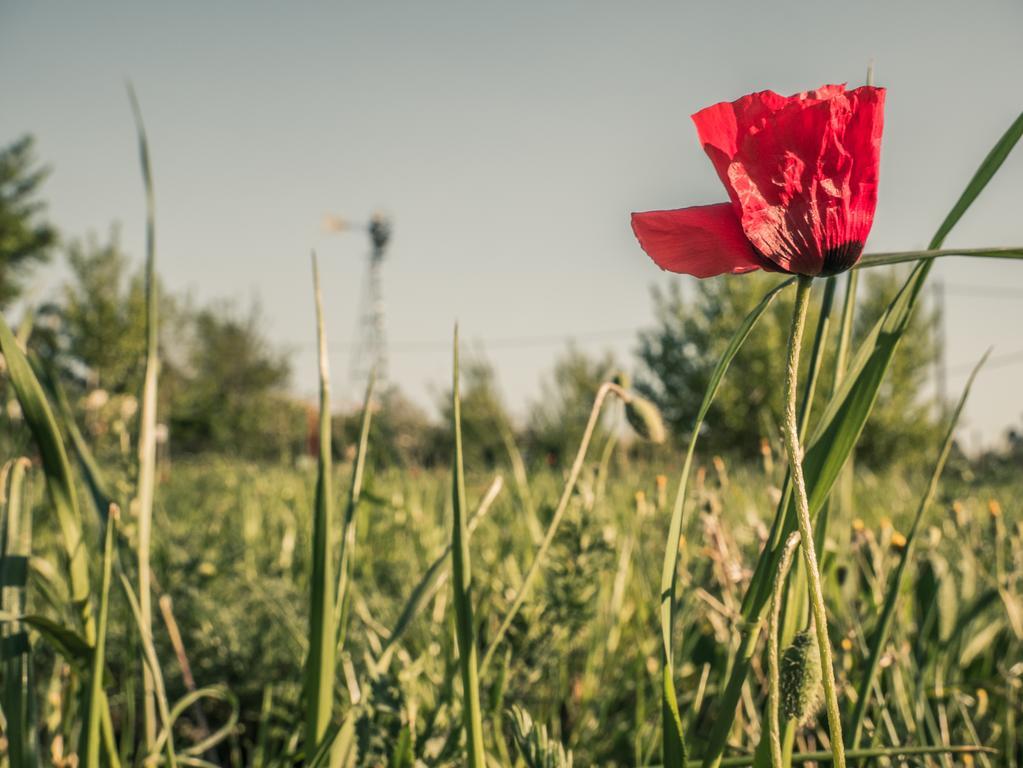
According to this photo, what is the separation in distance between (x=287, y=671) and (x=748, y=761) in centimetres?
95

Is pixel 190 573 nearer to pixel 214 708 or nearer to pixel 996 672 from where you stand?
pixel 214 708

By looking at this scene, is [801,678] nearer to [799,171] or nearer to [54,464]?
[799,171]

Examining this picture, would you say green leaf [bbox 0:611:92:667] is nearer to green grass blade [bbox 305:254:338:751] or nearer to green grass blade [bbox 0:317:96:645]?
green grass blade [bbox 0:317:96:645]

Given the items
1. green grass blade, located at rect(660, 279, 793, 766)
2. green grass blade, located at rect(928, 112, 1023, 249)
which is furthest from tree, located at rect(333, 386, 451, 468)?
green grass blade, located at rect(928, 112, 1023, 249)

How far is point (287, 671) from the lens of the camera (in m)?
1.31

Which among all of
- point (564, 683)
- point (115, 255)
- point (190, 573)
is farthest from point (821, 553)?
point (115, 255)

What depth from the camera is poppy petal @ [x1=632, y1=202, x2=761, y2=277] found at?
1.28 feet

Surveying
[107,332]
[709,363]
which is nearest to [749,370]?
[709,363]

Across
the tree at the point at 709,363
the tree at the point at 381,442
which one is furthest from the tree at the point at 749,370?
the tree at the point at 381,442

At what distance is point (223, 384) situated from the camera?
21828mm

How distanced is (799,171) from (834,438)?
15 cm

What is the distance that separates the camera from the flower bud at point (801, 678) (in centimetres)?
40

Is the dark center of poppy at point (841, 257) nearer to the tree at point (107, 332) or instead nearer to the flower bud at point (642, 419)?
the flower bud at point (642, 419)

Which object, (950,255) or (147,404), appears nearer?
(950,255)
